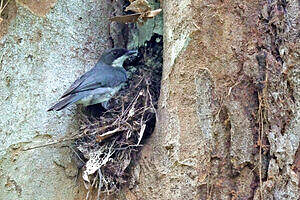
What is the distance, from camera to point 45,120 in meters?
3.02

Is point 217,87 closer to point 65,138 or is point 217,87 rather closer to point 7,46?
point 65,138

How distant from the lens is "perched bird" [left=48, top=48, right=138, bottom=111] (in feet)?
10.9

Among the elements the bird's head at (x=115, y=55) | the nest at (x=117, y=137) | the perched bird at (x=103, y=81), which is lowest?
the nest at (x=117, y=137)

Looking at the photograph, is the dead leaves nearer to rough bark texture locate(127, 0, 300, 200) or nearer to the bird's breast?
rough bark texture locate(127, 0, 300, 200)

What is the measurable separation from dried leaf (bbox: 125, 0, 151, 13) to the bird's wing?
2.16ft

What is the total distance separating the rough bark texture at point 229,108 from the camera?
2314 mm

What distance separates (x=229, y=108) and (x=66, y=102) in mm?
1277

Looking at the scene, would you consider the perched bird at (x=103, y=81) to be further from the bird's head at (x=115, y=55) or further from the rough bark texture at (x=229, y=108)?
the rough bark texture at (x=229, y=108)

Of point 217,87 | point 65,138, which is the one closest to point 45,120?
point 65,138

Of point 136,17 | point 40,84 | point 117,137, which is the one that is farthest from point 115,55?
point 117,137

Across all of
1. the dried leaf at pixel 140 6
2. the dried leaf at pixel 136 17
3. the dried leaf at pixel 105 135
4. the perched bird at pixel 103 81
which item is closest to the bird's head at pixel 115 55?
the perched bird at pixel 103 81

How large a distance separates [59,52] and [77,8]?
0.48 metres

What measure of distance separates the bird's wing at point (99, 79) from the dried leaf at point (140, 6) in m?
0.66

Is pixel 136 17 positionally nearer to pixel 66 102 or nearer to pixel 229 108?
pixel 66 102
